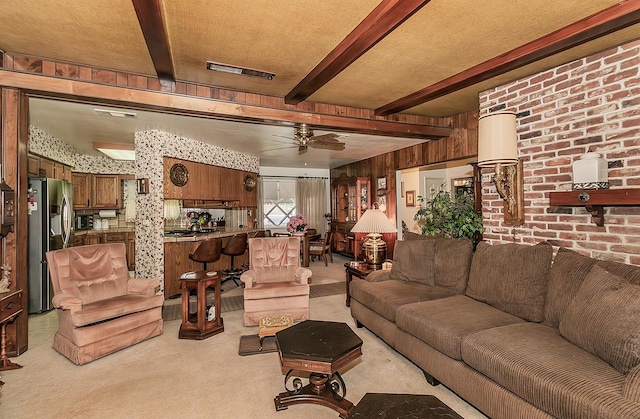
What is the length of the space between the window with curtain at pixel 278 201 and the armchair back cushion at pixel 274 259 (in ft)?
15.3

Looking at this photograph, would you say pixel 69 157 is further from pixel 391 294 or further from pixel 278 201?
pixel 391 294

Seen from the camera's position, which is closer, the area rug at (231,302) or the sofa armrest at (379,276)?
the sofa armrest at (379,276)

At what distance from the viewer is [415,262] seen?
11.1ft

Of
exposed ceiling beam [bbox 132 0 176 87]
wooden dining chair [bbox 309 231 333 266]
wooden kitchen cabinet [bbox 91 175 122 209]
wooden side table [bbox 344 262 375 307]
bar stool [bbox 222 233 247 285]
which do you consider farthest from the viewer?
wooden dining chair [bbox 309 231 333 266]

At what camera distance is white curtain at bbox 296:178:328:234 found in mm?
8742

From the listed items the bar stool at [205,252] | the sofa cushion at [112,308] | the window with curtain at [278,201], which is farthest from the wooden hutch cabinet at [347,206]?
the sofa cushion at [112,308]

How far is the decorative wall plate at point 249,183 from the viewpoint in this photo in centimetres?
692

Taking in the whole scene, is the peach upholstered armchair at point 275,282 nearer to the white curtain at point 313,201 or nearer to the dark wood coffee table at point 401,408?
the dark wood coffee table at point 401,408

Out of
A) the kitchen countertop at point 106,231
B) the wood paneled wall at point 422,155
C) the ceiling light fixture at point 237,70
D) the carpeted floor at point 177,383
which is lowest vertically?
the carpeted floor at point 177,383

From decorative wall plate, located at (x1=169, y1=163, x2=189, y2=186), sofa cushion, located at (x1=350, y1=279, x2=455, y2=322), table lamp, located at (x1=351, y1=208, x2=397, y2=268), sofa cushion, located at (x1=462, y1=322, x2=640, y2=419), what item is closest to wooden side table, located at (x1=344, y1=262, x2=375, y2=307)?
table lamp, located at (x1=351, y1=208, x2=397, y2=268)

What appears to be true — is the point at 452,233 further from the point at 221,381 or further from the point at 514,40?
the point at 221,381

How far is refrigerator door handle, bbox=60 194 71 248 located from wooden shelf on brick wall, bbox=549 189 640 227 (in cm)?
577

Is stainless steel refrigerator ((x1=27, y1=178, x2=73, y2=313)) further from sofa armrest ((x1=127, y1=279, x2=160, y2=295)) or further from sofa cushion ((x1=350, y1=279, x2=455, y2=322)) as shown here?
sofa cushion ((x1=350, y1=279, x2=455, y2=322))

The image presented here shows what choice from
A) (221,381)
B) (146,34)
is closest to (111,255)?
(221,381)
